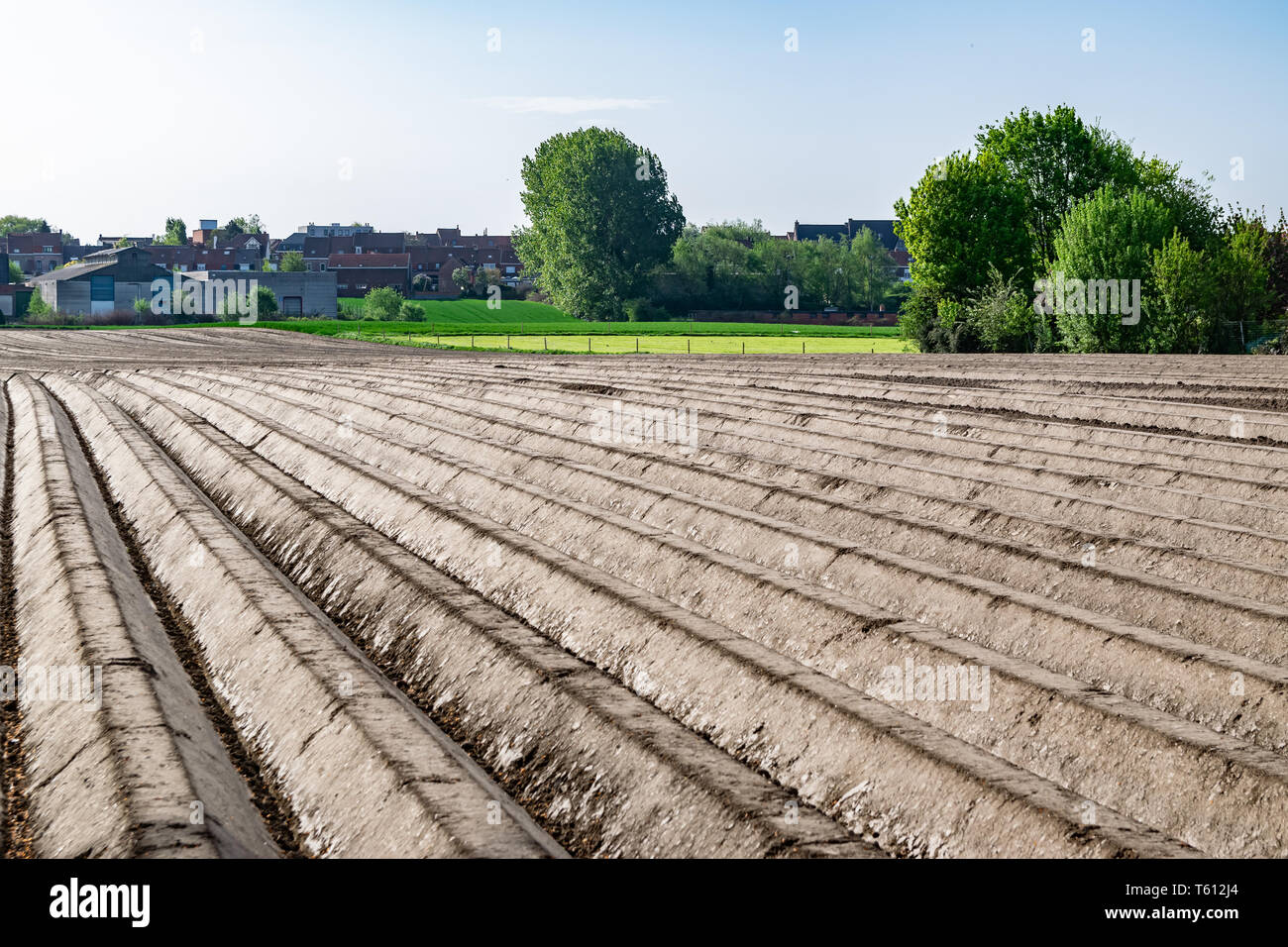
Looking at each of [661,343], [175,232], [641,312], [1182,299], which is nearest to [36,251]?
[175,232]

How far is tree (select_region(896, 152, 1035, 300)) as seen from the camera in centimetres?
5662

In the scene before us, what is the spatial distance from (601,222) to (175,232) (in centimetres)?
9841

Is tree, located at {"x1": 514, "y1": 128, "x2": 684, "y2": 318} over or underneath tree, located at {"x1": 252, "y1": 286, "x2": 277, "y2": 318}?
over

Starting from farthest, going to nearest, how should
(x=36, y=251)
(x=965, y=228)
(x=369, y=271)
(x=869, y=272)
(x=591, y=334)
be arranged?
(x=36, y=251)
(x=369, y=271)
(x=869, y=272)
(x=591, y=334)
(x=965, y=228)

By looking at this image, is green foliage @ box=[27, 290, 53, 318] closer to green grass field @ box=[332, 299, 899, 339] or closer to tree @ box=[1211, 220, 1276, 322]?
green grass field @ box=[332, 299, 899, 339]

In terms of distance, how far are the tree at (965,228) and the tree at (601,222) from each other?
152 ft

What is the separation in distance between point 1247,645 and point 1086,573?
5.89 feet

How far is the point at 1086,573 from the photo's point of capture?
10.4 metres

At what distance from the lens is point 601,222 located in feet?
338

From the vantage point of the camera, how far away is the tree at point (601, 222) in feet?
333

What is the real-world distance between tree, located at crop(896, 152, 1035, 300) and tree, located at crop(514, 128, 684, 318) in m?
46.4

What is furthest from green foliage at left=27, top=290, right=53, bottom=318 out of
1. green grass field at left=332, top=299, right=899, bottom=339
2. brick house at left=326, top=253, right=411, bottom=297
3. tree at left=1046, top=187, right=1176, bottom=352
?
tree at left=1046, top=187, right=1176, bottom=352

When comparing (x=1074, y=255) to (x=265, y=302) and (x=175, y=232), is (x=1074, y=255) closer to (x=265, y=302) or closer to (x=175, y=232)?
(x=265, y=302)
